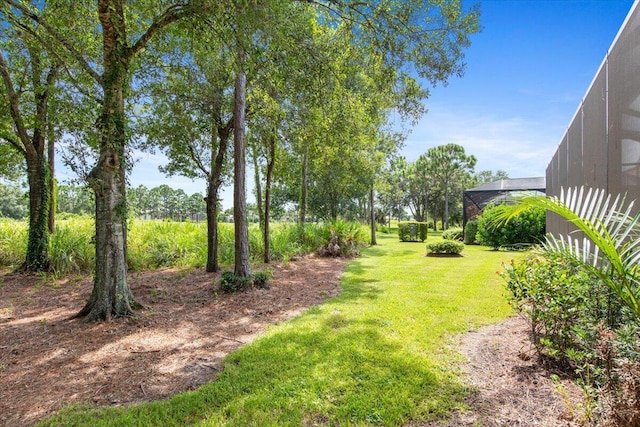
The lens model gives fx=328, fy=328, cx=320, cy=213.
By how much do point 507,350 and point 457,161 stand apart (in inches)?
1249

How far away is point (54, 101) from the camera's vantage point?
18.5 ft

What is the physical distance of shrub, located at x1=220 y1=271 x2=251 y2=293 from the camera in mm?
5832

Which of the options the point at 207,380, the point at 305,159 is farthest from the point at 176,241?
the point at 207,380

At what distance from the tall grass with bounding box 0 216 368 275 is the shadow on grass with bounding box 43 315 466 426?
5116mm

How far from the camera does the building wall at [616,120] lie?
101 inches

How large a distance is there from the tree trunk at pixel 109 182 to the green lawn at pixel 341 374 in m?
2.08

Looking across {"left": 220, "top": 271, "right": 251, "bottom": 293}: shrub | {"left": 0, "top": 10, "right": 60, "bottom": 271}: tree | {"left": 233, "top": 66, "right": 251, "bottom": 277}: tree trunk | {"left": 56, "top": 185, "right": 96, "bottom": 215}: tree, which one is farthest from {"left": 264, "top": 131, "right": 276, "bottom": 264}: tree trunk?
{"left": 0, "top": 10, "right": 60, "bottom": 271}: tree

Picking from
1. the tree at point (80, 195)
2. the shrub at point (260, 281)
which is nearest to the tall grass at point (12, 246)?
the tree at point (80, 195)

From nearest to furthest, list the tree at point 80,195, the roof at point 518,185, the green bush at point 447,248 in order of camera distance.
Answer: the tree at point 80,195 → the green bush at point 447,248 → the roof at point 518,185

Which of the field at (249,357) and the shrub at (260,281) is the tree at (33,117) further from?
the shrub at (260,281)

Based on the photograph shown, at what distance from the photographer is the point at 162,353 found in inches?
133

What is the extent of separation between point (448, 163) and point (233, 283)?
100ft

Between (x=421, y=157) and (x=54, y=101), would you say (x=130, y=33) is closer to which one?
(x=54, y=101)

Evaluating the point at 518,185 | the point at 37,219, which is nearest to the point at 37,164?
the point at 37,219
